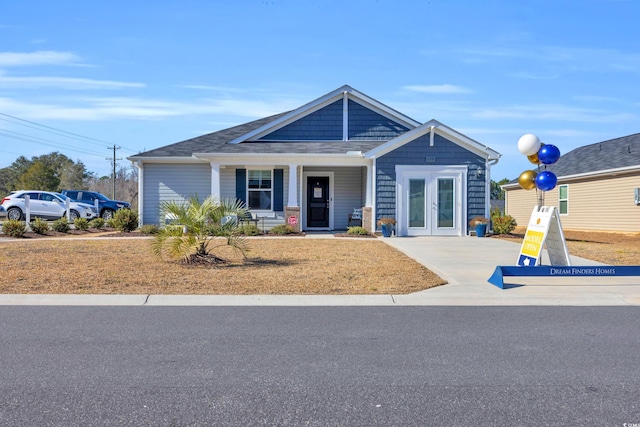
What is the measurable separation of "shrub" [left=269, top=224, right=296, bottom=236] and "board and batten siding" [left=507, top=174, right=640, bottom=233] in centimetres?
1387

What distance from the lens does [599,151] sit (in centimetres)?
2847

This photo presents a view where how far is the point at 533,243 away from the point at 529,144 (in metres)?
1.93

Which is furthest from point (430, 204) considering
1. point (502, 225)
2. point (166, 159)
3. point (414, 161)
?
point (166, 159)

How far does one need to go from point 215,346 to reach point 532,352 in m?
3.20

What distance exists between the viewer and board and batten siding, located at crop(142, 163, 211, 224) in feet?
68.9

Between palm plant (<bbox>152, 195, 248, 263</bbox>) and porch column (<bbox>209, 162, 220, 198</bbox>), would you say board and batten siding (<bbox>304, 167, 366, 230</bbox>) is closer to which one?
porch column (<bbox>209, 162, 220, 198</bbox>)

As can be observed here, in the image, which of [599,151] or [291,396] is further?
[599,151]

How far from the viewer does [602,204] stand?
24328 mm

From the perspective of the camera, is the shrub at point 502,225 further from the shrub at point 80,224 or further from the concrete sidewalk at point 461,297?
the shrub at point 80,224

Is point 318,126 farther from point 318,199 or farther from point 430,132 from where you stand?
point 430,132

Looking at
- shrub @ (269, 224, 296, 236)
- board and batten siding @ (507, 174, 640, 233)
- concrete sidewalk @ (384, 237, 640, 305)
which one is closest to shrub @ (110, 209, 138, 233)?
shrub @ (269, 224, 296, 236)

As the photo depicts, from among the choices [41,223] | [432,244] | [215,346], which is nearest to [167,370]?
[215,346]

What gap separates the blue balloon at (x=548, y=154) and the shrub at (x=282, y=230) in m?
10.0

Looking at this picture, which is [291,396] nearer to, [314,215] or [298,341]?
[298,341]
